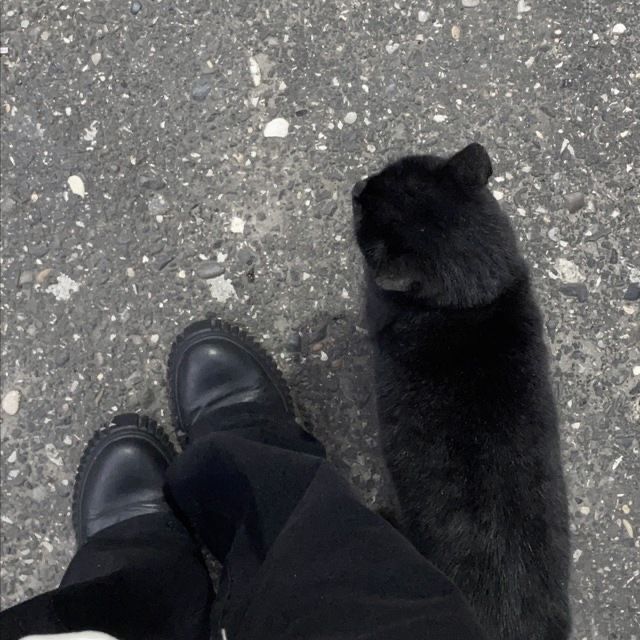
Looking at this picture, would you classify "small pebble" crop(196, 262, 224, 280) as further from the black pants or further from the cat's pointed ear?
the cat's pointed ear

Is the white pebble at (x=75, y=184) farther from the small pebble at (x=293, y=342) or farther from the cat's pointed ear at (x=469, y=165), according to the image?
the cat's pointed ear at (x=469, y=165)

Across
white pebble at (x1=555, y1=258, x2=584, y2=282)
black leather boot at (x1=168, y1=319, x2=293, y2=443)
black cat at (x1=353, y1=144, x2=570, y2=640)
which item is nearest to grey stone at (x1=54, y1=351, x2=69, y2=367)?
black leather boot at (x1=168, y1=319, x2=293, y2=443)

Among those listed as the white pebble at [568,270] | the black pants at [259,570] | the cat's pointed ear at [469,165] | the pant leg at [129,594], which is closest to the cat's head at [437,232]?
the cat's pointed ear at [469,165]

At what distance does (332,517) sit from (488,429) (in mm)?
538

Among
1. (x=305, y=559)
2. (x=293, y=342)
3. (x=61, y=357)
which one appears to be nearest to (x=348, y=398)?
(x=293, y=342)

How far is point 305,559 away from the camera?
164 cm

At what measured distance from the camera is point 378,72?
242 centimetres

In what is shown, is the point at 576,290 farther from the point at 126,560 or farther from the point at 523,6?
the point at 126,560

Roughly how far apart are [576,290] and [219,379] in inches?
55.8

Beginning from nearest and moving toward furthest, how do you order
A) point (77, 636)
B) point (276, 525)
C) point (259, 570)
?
point (77, 636)
point (259, 570)
point (276, 525)

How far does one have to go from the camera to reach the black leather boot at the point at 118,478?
2332 mm

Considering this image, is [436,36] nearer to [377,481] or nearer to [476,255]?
[476,255]

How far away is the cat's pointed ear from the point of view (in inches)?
75.2

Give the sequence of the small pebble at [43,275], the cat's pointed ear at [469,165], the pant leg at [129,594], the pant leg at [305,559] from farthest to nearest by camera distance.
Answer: the small pebble at [43,275] → the cat's pointed ear at [469,165] → the pant leg at [129,594] → the pant leg at [305,559]
